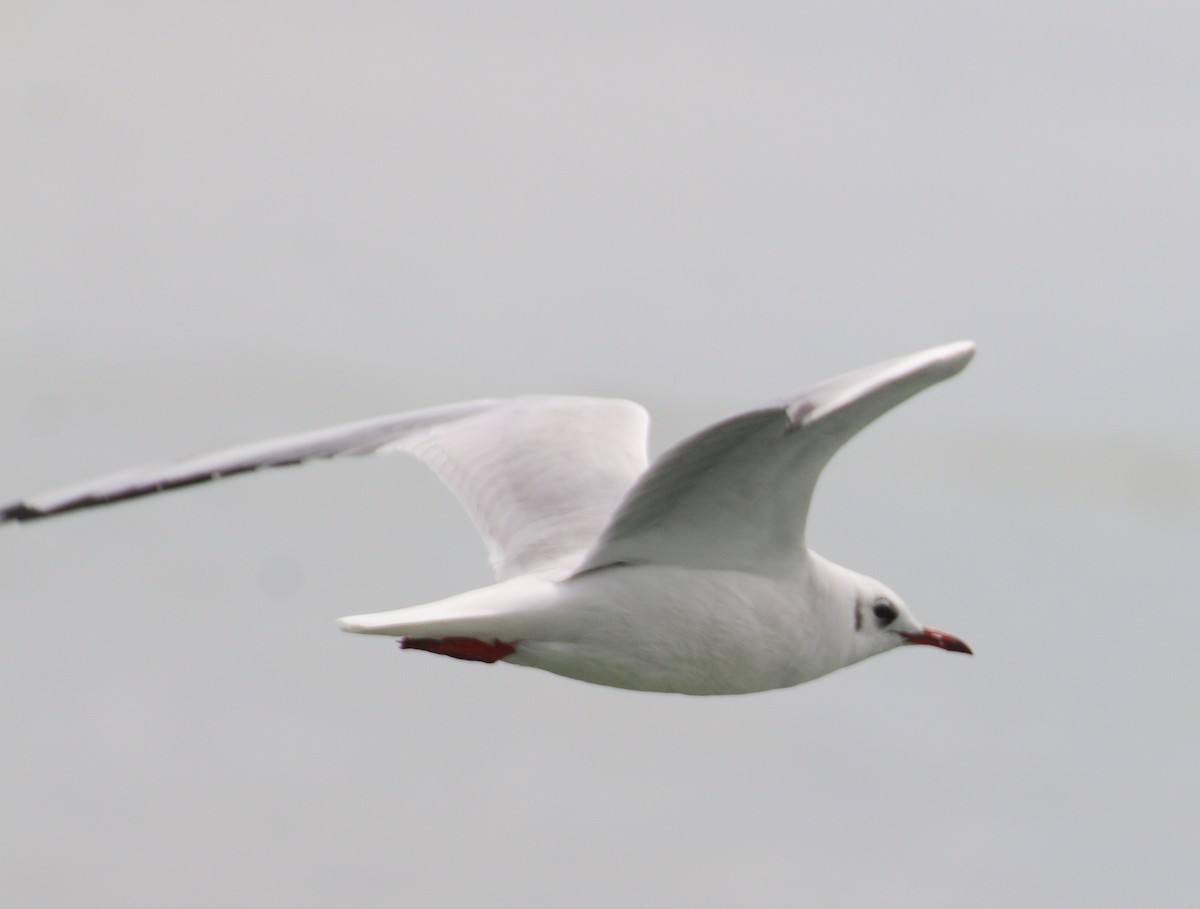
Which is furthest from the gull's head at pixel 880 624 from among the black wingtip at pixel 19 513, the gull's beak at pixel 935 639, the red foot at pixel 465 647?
the black wingtip at pixel 19 513

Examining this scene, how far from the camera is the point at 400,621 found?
23.7ft

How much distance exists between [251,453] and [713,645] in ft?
5.85

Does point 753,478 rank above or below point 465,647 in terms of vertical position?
above

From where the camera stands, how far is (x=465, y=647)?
25.0 ft

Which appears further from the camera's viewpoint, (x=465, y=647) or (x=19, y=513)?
(x=465, y=647)

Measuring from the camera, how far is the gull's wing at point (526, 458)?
27.7 feet

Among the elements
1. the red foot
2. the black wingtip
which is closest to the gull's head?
the red foot

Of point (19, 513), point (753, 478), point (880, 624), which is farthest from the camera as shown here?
point (880, 624)

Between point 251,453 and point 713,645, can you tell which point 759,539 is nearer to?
point 713,645

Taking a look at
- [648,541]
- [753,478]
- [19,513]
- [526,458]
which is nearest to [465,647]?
[648,541]

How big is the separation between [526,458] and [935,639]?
1.90 metres

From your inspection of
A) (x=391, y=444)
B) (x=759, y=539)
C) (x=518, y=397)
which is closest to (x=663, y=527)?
(x=759, y=539)

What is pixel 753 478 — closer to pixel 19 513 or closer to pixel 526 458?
pixel 526 458

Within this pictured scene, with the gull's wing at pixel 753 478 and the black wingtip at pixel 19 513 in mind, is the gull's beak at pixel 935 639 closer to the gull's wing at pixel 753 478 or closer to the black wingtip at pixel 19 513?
the gull's wing at pixel 753 478
